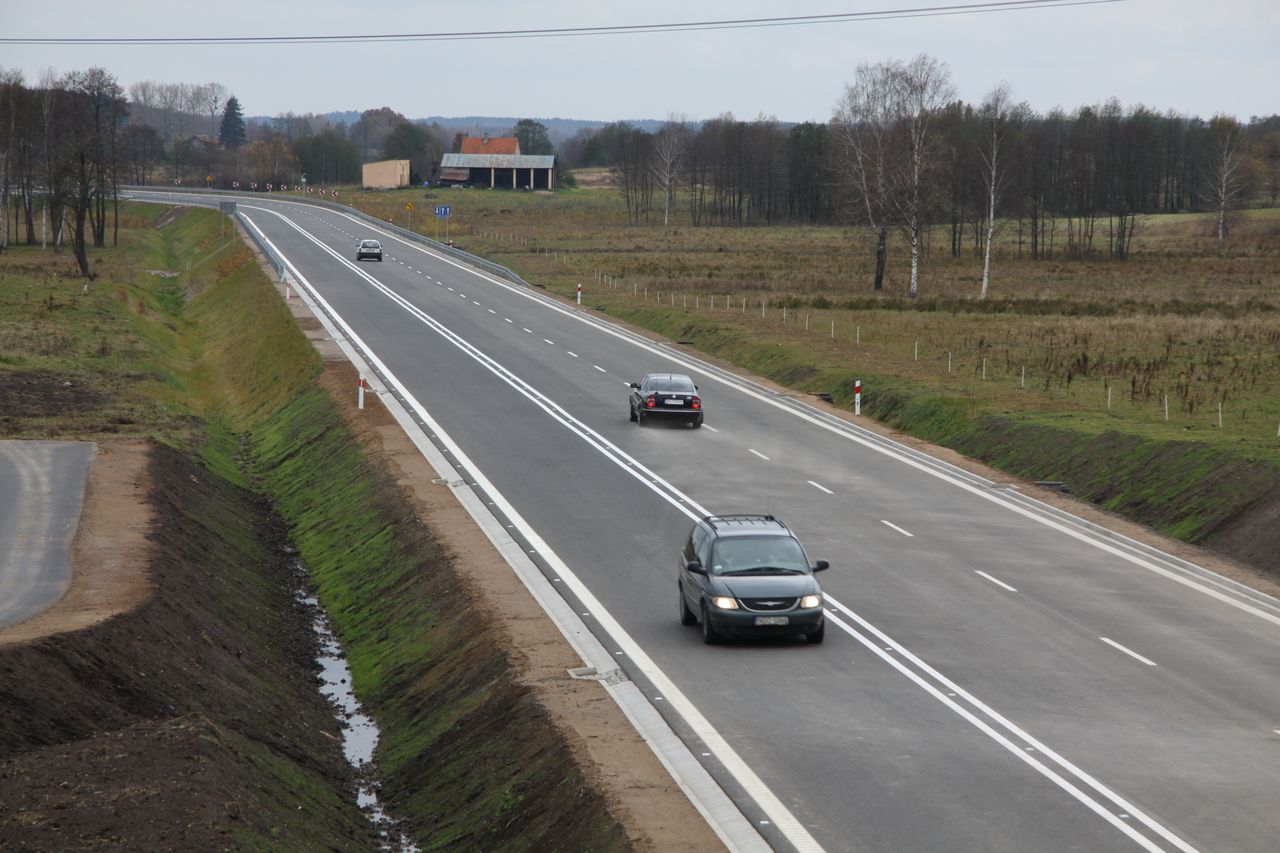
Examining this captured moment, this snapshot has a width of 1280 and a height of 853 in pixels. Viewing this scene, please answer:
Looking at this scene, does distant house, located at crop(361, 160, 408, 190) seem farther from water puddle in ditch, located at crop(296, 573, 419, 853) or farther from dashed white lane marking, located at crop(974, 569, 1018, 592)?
dashed white lane marking, located at crop(974, 569, 1018, 592)

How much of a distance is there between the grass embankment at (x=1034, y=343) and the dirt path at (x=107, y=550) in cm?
1856

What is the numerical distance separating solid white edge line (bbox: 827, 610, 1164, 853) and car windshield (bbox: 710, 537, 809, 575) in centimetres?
134

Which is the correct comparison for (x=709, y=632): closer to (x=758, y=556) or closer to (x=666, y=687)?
(x=758, y=556)

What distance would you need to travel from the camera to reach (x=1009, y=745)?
14.8m

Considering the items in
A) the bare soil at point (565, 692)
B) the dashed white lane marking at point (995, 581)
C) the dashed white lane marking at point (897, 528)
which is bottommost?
the bare soil at point (565, 692)

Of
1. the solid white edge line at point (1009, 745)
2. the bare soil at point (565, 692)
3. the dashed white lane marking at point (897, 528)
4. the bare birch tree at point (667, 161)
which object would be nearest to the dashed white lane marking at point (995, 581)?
the dashed white lane marking at point (897, 528)

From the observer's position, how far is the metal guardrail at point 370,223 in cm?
7850

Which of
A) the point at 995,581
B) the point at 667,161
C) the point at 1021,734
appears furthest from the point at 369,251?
the point at 667,161

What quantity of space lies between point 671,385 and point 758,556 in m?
18.9

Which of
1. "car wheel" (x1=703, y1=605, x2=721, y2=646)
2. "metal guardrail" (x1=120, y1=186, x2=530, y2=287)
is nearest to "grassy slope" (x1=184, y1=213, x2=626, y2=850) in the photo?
"car wheel" (x1=703, y1=605, x2=721, y2=646)

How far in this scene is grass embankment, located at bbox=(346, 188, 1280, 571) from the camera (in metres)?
29.5

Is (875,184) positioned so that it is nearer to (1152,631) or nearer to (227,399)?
(227,399)

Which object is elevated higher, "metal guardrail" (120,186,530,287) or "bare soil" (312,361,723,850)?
"metal guardrail" (120,186,530,287)

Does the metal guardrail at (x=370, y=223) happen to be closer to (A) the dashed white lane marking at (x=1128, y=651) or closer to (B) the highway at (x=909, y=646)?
(B) the highway at (x=909, y=646)
